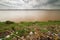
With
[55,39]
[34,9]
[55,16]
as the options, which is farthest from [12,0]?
[55,39]

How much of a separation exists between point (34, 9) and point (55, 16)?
11.2 inches

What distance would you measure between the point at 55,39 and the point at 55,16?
1.06 feet

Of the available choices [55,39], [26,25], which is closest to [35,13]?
[26,25]

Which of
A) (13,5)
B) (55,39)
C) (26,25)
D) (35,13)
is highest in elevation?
(13,5)

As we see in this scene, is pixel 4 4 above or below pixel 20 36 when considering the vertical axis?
above

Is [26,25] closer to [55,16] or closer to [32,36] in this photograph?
[32,36]

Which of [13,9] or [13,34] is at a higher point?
[13,9]

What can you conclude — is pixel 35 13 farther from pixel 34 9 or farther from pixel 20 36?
pixel 20 36

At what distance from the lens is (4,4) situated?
165 centimetres

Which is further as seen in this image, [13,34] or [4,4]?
[4,4]

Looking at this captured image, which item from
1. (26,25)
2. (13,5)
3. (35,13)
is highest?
(13,5)

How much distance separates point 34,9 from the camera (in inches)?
66.5

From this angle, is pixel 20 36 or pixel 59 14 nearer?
pixel 20 36

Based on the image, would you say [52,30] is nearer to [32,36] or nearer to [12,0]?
[32,36]
